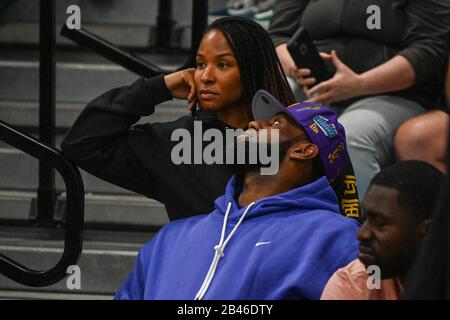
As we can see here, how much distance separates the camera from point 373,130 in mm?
3719

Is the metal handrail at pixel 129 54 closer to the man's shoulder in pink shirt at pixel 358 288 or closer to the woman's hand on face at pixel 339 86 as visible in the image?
the woman's hand on face at pixel 339 86

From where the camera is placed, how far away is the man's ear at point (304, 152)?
2.75 m

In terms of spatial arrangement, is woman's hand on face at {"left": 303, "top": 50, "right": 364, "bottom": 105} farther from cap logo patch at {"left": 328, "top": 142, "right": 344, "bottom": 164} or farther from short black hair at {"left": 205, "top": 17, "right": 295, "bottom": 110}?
cap logo patch at {"left": 328, "top": 142, "right": 344, "bottom": 164}

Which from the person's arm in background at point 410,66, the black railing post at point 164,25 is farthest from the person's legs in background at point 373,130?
the black railing post at point 164,25

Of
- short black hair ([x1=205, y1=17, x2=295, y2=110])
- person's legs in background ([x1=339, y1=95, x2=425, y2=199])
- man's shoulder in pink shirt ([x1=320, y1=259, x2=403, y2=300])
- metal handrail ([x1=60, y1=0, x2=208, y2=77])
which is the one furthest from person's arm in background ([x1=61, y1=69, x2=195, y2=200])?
man's shoulder in pink shirt ([x1=320, y1=259, x2=403, y2=300])

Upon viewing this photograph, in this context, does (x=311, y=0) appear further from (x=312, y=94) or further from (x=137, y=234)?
(x=137, y=234)

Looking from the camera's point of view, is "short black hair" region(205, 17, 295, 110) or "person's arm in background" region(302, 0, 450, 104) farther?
"person's arm in background" region(302, 0, 450, 104)

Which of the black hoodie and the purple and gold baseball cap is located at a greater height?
the purple and gold baseball cap

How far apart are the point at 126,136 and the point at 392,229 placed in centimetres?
114

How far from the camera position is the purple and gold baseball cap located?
278cm

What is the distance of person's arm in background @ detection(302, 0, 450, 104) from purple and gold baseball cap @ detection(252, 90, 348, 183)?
3.12 ft

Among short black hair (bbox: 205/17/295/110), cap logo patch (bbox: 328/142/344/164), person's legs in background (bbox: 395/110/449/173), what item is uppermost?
short black hair (bbox: 205/17/295/110)
